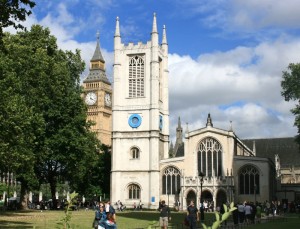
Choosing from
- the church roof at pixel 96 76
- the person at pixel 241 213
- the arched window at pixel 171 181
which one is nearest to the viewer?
the person at pixel 241 213

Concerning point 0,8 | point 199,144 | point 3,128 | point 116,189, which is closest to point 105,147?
point 116,189

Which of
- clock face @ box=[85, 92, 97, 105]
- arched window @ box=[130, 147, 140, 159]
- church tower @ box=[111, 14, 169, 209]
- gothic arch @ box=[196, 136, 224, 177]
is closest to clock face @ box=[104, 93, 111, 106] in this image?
clock face @ box=[85, 92, 97, 105]

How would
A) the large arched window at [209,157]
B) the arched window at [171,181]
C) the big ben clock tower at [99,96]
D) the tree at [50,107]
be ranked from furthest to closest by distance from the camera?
the big ben clock tower at [99,96]
the arched window at [171,181]
the large arched window at [209,157]
the tree at [50,107]

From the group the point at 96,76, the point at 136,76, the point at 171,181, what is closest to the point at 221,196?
the point at 171,181

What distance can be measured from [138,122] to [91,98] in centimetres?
6989

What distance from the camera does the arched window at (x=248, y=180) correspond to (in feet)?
187

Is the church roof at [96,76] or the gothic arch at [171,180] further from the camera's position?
the church roof at [96,76]

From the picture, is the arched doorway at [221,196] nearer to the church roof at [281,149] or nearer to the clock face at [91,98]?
the church roof at [281,149]

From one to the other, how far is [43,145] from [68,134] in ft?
8.68

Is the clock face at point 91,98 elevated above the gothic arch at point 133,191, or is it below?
above

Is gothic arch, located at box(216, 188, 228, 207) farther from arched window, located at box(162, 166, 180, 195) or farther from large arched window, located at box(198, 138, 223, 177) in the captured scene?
arched window, located at box(162, 166, 180, 195)

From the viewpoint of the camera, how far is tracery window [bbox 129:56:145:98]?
6412 cm

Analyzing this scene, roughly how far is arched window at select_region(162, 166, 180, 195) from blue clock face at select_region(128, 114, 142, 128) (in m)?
7.07

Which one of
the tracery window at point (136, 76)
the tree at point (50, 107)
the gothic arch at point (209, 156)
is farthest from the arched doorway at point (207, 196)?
the tree at point (50, 107)
